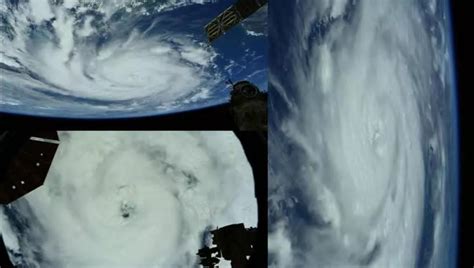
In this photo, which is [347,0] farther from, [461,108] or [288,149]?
[288,149]

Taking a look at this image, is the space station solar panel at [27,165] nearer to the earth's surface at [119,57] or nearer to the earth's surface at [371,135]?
the earth's surface at [119,57]

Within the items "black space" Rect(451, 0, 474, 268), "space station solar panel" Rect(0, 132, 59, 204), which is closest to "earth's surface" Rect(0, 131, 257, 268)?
"space station solar panel" Rect(0, 132, 59, 204)

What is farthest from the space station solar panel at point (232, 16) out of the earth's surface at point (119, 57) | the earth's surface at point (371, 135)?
the earth's surface at point (371, 135)

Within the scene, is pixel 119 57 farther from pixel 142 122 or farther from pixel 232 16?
pixel 232 16

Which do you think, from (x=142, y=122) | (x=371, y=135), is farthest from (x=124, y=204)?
(x=371, y=135)

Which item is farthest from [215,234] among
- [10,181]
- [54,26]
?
[54,26]

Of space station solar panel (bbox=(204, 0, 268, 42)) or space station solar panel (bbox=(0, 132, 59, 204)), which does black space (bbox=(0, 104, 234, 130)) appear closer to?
space station solar panel (bbox=(0, 132, 59, 204))
